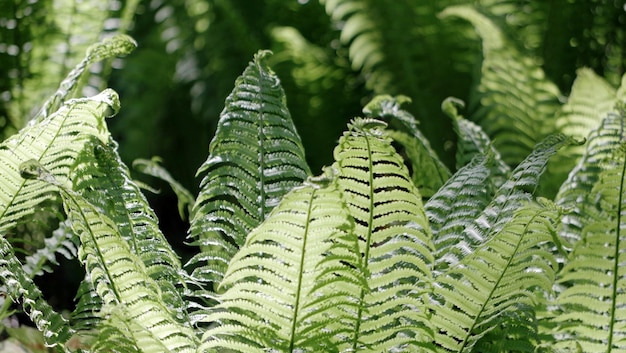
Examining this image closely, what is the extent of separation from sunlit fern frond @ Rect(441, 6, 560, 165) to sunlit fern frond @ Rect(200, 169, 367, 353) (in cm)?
118

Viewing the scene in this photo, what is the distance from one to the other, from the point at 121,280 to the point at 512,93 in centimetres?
134

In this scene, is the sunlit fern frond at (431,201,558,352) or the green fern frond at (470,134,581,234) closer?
the sunlit fern frond at (431,201,558,352)

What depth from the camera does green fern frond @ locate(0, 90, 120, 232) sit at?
92 cm

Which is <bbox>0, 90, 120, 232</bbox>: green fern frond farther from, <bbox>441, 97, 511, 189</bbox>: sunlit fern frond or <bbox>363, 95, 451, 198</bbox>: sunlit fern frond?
<bbox>441, 97, 511, 189</bbox>: sunlit fern frond

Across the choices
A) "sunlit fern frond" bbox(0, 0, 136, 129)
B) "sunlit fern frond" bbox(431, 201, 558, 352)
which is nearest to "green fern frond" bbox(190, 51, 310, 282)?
"sunlit fern frond" bbox(431, 201, 558, 352)

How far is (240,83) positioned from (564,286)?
0.54m

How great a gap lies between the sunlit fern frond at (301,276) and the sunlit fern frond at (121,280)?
2.7 inches

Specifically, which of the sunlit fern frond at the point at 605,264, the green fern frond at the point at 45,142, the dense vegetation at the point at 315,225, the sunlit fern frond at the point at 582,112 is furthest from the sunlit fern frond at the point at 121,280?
the sunlit fern frond at the point at 582,112

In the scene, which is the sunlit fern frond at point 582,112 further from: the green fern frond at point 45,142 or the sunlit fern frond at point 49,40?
the sunlit fern frond at point 49,40

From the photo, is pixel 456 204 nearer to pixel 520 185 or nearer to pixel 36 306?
pixel 520 185

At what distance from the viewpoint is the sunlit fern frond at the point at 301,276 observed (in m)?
0.75

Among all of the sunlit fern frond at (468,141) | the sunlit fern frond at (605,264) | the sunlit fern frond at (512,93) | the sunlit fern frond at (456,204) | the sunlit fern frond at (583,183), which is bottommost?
the sunlit fern frond at (605,264)

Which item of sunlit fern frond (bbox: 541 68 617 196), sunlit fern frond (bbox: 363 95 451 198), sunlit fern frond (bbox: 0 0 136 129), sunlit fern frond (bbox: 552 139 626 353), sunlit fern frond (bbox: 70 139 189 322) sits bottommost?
sunlit fern frond (bbox: 552 139 626 353)

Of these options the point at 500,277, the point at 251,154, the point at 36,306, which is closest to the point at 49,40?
the point at 251,154
